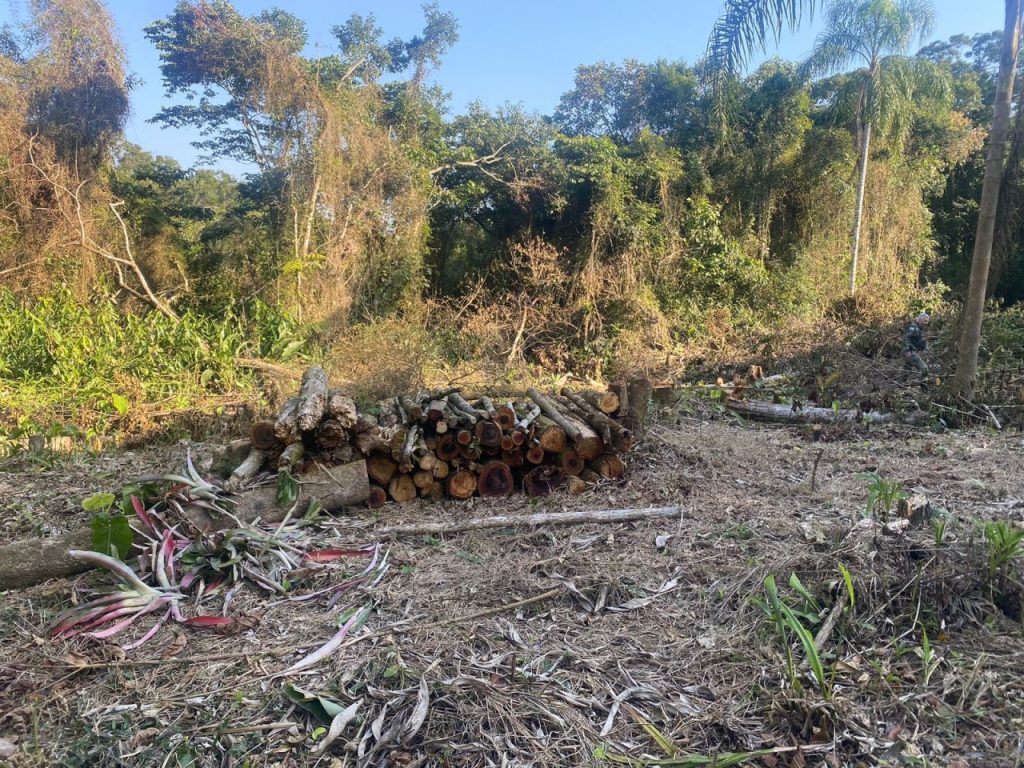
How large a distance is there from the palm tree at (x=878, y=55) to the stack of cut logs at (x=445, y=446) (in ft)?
42.7

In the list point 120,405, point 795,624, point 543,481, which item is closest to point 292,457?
point 543,481

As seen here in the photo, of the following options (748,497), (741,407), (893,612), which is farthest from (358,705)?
(741,407)

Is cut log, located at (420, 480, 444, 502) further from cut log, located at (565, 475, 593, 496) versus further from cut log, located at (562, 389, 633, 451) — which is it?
cut log, located at (562, 389, 633, 451)

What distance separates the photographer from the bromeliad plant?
2.66 meters

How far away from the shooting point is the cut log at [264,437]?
4.03 meters

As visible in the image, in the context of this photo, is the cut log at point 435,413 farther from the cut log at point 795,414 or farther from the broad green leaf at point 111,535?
the cut log at point 795,414

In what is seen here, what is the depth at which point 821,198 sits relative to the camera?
15.7 meters

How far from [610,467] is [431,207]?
10091 mm

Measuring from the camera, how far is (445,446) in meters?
4.36

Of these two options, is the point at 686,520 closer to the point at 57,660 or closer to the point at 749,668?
the point at 749,668

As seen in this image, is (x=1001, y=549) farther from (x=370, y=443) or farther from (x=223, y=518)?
(x=223, y=518)

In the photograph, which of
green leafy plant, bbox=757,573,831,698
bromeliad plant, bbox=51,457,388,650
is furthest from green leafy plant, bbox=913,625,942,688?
bromeliad plant, bbox=51,457,388,650

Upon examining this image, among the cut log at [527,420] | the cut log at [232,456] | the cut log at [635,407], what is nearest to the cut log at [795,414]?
the cut log at [635,407]

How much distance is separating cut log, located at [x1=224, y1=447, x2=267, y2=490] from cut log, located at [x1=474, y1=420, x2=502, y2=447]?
4.64 feet
